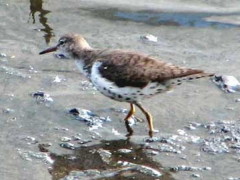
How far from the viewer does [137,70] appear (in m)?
6.23

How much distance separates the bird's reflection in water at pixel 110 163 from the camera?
555 cm

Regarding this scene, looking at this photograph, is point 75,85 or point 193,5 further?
point 193,5

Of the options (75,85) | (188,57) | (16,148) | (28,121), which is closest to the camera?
(16,148)

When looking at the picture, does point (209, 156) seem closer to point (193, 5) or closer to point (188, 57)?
point (188, 57)

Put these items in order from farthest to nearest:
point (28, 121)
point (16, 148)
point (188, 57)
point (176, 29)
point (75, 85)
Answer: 1. point (176, 29)
2. point (188, 57)
3. point (75, 85)
4. point (28, 121)
5. point (16, 148)

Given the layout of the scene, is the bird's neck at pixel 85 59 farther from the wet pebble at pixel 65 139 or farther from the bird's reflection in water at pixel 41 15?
the bird's reflection in water at pixel 41 15

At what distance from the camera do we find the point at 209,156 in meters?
5.87

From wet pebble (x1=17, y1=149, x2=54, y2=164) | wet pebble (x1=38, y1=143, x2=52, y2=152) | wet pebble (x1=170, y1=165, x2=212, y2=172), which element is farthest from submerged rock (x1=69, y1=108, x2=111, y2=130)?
wet pebble (x1=170, y1=165, x2=212, y2=172)

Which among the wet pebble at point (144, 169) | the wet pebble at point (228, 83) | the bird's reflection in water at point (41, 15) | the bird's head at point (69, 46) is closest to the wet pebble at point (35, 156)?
the wet pebble at point (144, 169)

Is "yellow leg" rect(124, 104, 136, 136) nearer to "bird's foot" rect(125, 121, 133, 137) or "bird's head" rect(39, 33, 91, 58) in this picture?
"bird's foot" rect(125, 121, 133, 137)

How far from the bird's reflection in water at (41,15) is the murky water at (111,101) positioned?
0.04 feet

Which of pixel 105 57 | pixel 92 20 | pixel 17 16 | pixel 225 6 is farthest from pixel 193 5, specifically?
pixel 105 57

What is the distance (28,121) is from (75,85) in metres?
0.85

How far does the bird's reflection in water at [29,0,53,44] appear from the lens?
8.02 m
